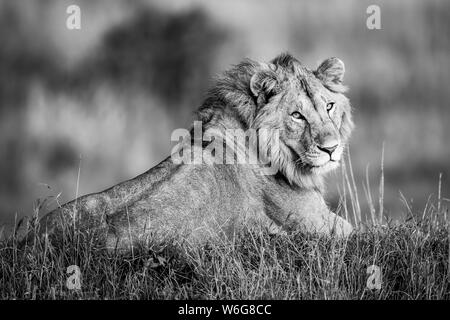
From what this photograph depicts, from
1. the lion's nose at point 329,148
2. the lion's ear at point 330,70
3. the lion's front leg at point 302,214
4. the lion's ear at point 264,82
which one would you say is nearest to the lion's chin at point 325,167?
the lion's nose at point 329,148

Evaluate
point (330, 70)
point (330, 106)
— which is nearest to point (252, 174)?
point (330, 106)

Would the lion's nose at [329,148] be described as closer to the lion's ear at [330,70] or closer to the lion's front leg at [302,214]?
the lion's front leg at [302,214]

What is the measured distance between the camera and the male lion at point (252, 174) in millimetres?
8133

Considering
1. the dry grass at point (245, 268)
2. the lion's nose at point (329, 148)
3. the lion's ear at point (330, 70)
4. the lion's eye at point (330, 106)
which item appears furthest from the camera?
the lion's ear at point (330, 70)

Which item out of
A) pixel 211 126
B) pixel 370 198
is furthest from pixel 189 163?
pixel 370 198

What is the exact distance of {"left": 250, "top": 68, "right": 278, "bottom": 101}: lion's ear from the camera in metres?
9.15

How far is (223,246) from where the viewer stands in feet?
25.6

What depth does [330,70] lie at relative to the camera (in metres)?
9.71

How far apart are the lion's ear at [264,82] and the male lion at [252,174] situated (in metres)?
0.01

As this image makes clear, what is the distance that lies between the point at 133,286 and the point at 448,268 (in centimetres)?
318

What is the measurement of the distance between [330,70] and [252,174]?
187 centimetres

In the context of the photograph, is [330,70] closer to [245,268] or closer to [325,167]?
[325,167]

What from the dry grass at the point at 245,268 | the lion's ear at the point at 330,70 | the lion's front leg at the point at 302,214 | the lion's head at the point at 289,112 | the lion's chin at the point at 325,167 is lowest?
the dry grass at the point at 245,268
